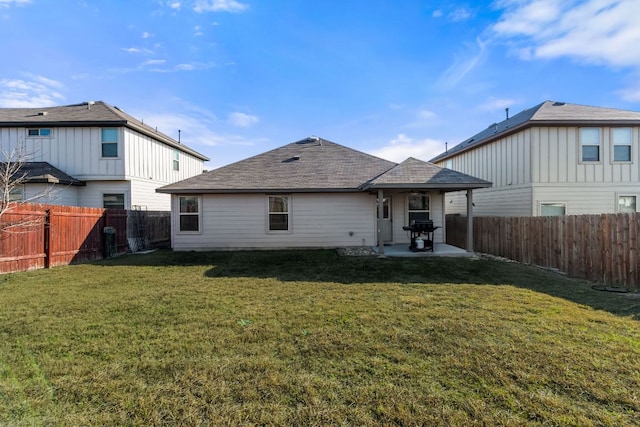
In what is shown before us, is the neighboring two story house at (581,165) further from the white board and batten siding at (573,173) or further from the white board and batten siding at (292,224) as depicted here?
the white board and batten siding at (292,224)

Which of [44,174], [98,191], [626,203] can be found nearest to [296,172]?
[98,191]

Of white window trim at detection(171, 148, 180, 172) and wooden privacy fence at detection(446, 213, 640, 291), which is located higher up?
white window trim at detection(171, 148, 180, 172)

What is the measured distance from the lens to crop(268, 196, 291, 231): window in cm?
1238

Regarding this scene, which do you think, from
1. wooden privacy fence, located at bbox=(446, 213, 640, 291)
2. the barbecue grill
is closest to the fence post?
the barbecue grill

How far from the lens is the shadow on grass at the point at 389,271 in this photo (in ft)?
20.5

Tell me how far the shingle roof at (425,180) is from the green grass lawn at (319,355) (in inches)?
159

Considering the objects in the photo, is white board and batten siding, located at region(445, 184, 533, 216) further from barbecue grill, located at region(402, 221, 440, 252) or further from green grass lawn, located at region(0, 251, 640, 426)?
green grass lawn, located at region(0, 251, 640, 426)

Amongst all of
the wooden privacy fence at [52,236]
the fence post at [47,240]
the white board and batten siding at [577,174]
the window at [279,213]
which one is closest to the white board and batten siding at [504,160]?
the white board and batten siding at [577,174]

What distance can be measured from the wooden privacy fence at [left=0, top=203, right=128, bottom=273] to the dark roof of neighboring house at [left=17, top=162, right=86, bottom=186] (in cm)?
310

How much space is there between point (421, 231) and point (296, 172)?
5.50 meters

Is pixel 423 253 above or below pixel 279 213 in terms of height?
below

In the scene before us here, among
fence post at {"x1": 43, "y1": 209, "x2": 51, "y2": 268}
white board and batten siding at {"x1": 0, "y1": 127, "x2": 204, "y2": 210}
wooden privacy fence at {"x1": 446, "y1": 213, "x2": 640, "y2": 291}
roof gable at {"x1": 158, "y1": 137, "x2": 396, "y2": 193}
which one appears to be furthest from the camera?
white board and batten siding at {"x1": 0, "y1": 127, "x2": 204, "y2": 210}

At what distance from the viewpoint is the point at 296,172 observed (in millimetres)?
13000

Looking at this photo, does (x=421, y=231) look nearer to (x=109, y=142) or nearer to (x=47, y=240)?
(x=47, y=240)
